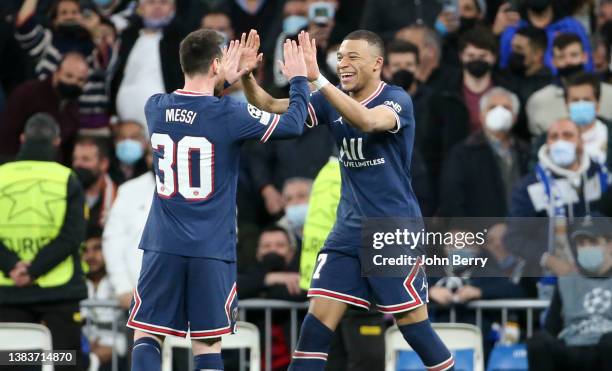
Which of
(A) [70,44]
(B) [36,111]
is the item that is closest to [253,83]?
(B) [36,111]

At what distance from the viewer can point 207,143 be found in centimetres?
926

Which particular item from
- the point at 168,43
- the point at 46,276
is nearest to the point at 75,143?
the point at 168,43

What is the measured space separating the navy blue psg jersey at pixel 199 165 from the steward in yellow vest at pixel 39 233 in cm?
236

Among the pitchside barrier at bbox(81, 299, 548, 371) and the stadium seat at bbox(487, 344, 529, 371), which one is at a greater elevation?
the pitchside barrier at bbox(81, 299, 548, 371)

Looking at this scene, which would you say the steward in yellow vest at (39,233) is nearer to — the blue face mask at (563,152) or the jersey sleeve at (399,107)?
the jersey sleeve at (399,107)

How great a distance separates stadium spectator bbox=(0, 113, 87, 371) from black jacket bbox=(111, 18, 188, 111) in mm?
3157

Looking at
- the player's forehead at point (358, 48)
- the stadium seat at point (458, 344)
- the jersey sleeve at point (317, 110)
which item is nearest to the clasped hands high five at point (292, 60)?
the player's forehead at point (358, 48)

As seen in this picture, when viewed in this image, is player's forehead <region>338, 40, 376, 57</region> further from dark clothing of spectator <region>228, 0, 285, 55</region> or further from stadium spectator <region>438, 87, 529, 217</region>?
dark clothing of spectator <region>228, 0, 285, 55</region>

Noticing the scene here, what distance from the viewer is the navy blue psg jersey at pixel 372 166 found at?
32.4ft

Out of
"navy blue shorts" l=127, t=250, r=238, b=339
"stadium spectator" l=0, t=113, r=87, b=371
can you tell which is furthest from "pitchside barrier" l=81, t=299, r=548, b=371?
"navy blue shorts" l=127, t=250, r=238, b=339

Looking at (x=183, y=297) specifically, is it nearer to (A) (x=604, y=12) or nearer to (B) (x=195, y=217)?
(B) (x=195, y=217)

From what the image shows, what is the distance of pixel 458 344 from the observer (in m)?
11.5

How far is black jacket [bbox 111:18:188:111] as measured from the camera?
1471 centimetres

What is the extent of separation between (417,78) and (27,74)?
390cm
